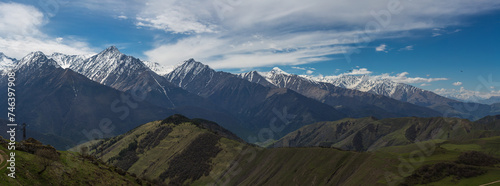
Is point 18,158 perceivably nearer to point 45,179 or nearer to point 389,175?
point 45,179

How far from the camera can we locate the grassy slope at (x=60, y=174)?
228 ft

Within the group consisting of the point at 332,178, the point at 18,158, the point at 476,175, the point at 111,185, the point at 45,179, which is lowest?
the point at 332,178

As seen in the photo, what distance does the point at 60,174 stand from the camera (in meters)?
82.1

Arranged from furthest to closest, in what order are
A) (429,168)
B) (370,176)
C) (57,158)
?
(370,176)
(429,168)
(57,158)

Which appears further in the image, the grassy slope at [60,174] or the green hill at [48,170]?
the green hill at [48,170]

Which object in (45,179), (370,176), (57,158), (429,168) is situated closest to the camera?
(45,179)

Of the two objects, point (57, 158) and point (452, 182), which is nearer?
point (57, 158)

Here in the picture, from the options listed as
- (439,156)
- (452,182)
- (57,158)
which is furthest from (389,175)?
(57,158)

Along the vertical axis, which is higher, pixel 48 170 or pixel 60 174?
pixel 48 170

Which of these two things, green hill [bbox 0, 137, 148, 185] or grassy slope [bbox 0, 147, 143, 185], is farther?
green hill [bbox 0, 137, 148, 185]

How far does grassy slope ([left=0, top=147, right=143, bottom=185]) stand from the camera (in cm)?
6952

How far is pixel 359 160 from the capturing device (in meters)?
192

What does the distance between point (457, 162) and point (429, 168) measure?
47.4 ft

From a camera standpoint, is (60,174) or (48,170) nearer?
(48,170)
